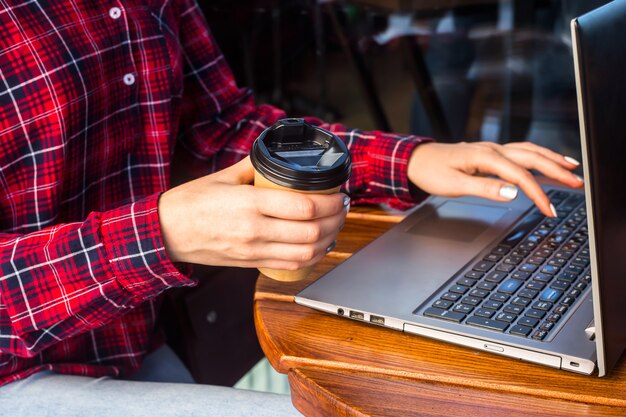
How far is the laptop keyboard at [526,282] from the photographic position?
2.73 feet

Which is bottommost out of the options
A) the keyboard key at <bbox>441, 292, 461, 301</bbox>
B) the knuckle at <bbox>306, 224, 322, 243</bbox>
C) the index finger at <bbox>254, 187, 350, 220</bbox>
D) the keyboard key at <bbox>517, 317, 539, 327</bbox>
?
the keyboard key at <bbox>517, 317, 539, 327</bbox>

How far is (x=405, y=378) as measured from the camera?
78 cm

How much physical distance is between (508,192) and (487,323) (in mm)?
249

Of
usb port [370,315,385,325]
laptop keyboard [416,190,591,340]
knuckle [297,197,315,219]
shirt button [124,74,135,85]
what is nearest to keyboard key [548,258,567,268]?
laptop keyboard [416,190,591,340]

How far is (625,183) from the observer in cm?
76

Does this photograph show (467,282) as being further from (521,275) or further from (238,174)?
(238,174)

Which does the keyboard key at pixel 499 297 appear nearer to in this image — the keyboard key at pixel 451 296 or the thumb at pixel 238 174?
the keyboard key at pixel 451 296

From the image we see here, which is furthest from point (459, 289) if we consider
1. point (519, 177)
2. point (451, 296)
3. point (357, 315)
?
point (519, 177)

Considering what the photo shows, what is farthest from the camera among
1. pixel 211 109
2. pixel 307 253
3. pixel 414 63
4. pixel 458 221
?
pixel 414 63

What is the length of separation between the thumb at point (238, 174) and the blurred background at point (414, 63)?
53.0 inches

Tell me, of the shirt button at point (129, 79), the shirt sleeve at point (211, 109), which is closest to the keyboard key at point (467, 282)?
the shirt sleeve at point (211, 109)

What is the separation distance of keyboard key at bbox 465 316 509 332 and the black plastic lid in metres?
0.20

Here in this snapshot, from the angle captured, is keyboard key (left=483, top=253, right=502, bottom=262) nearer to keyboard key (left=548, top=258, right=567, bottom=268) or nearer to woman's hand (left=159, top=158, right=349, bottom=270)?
keyboard key (left=548, top=258, right=567, bottom=268)

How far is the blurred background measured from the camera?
232 centimetres
